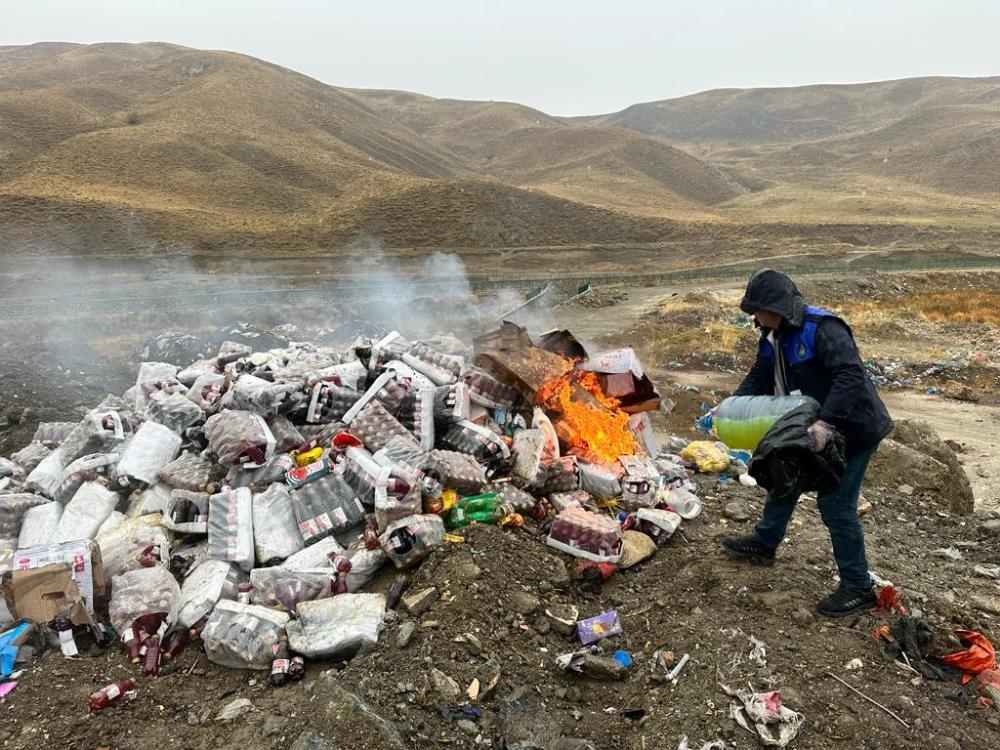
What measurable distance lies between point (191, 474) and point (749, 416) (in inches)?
150

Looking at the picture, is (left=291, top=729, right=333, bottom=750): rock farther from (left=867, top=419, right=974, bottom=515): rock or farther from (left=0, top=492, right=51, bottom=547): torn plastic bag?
(left=867, top=419, right=974, bottom=515): rock

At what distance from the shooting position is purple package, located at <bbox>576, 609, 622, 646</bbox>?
138 inches

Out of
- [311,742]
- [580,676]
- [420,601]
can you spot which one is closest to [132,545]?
[420,601]

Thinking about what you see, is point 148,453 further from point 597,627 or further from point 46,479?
point 597,627

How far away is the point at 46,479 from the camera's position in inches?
188

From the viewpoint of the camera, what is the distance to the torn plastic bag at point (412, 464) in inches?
167

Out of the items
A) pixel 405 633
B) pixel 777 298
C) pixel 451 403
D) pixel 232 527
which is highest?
pixel 777 298

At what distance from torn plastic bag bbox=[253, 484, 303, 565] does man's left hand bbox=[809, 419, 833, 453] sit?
10.2ft

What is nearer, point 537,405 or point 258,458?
point 258,458

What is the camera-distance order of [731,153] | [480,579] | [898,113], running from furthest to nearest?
[898,113], [731,153], [480,579]

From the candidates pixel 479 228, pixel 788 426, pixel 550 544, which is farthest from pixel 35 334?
pixel 479 228

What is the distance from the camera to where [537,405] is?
548 cm

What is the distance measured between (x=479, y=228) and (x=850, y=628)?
3066cm

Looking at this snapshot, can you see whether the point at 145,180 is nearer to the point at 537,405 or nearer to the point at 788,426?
the point at 537,405
